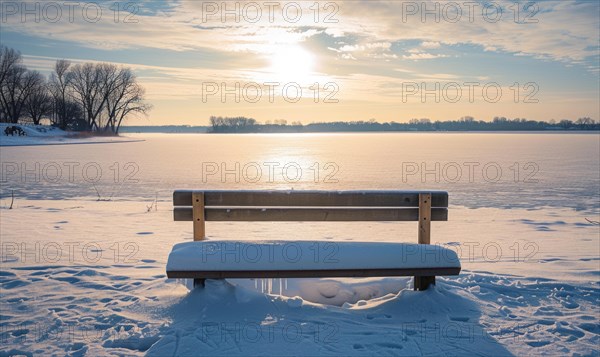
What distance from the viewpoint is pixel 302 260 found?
4.57 m

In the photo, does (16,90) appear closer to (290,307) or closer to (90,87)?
(90,87)

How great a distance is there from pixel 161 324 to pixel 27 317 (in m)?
1.39

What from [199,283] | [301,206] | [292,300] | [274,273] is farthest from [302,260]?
[199,283]

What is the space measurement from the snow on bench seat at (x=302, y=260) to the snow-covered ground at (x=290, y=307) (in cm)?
42

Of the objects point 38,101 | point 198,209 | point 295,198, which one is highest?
point 38,101

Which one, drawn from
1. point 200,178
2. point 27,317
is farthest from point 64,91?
point 27,317

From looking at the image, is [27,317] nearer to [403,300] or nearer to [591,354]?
[403,300]

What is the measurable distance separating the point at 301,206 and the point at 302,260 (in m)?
0.69

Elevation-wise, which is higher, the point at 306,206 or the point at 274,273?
the point at 306,206

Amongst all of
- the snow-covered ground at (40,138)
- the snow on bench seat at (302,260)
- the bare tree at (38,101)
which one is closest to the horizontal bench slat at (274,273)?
the snow on bench seat at (302,260)

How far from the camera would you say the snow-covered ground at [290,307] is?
13.1 feet

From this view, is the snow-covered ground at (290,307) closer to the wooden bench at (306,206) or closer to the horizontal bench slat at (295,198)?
the wooden bench at (306,206)

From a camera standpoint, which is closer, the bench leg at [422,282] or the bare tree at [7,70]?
the bench leg at [422,282]

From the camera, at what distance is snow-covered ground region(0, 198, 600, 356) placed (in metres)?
3.99
